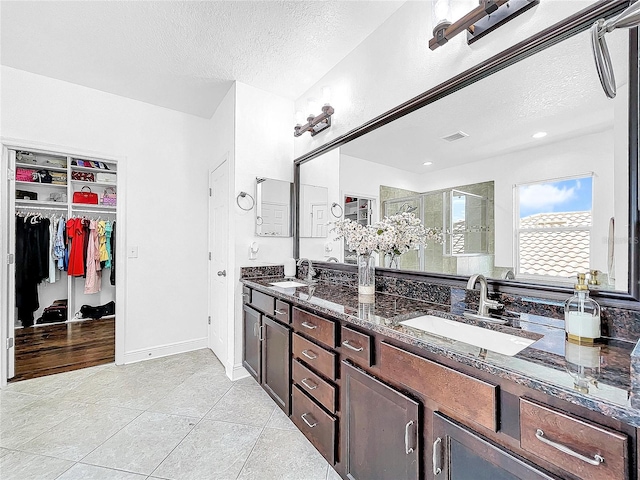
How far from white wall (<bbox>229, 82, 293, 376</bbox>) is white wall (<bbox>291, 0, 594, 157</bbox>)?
458 millimetres

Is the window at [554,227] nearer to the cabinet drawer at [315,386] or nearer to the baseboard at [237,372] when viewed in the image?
the cabinet drawer at [315,386]

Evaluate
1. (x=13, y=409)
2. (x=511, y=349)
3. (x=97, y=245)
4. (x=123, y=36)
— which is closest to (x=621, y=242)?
(x=511, y=349)

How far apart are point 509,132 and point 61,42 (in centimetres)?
302

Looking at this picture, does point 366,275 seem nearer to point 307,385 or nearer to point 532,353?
point 307,385

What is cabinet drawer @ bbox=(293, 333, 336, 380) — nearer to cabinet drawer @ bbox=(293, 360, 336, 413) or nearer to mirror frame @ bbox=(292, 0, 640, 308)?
cabinet drawer @ bbox=(293, 360, 336, 413)

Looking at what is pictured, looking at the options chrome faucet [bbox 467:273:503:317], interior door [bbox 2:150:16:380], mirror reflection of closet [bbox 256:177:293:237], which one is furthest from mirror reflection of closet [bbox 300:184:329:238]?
interior door [bbox 2:150:16:380]

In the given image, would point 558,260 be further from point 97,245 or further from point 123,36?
point 97,245

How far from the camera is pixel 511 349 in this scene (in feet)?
3.41

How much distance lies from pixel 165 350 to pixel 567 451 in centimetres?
336

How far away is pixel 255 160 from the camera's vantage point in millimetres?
2734

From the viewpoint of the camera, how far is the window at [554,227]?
43.8 inches

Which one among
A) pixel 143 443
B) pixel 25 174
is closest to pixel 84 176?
pixel 25 174

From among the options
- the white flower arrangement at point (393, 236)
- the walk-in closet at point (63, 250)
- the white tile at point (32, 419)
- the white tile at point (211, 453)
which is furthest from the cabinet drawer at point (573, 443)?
the walk-in closet at point (63, 250)

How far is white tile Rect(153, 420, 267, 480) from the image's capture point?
5.10 feet
